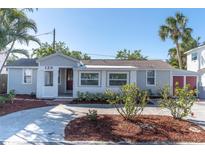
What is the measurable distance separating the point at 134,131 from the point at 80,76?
37.6 ft

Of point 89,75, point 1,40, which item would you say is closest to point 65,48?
point 89,75

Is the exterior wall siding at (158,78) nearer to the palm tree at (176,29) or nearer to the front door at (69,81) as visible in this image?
the front door at (69,81)

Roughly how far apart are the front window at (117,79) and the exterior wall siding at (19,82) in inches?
297

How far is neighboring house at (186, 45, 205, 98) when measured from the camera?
874 inches

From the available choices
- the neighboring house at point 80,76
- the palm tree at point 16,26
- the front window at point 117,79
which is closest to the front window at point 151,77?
the neighboring house at point 80,76

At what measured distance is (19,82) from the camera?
20.8 m

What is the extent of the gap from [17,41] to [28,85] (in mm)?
6453

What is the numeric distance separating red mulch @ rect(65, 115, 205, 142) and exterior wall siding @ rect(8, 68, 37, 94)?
12.9 metres

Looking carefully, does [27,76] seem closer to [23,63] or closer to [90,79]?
[23,63]

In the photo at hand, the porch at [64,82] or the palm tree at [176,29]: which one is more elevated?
the palm tree at [176,29]

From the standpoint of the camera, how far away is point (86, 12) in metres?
12.9

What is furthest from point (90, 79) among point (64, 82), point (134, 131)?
point (134, 131)

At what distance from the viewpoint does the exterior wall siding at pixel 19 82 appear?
2069cm

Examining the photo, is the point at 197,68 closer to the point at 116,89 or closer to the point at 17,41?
the point at 116,89
